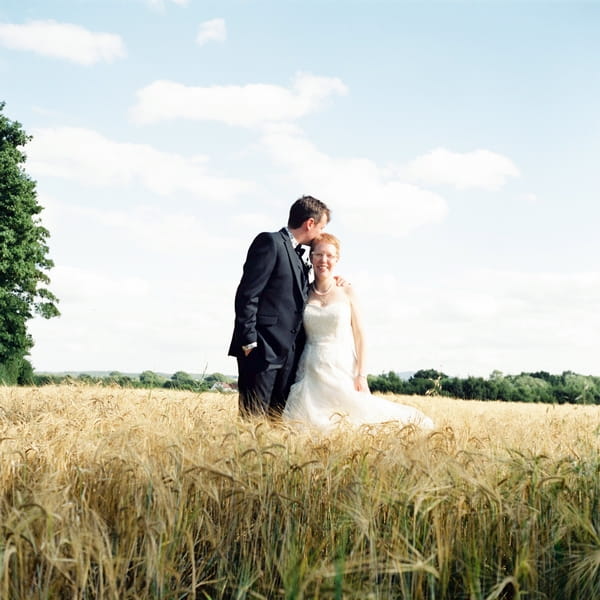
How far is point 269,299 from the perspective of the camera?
21.5 ft

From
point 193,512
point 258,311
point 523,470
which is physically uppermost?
point 258,311

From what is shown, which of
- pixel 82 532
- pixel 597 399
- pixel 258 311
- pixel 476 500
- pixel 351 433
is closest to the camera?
pixel 82 532

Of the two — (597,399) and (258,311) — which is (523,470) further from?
(597,399)

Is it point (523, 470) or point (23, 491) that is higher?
point (523, 470)

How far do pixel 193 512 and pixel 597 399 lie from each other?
49.9 ft

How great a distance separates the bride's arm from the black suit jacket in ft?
2.30

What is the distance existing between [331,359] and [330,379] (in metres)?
0.21

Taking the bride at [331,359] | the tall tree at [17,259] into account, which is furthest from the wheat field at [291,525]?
the tall tree at [17,259]

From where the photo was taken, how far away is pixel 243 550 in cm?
293

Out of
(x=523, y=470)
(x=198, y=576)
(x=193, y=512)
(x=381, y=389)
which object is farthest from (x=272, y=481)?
(x=381, y=389)

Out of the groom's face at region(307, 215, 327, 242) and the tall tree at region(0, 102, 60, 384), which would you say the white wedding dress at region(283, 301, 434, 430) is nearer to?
the groom's face at region(307, 215, 327, 242)

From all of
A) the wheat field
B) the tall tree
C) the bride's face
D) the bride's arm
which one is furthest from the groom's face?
the tall tree

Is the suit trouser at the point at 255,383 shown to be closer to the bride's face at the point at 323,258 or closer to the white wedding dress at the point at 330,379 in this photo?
the white wedding dress at the point at 330,379

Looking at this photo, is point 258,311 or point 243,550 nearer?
point 243,550
